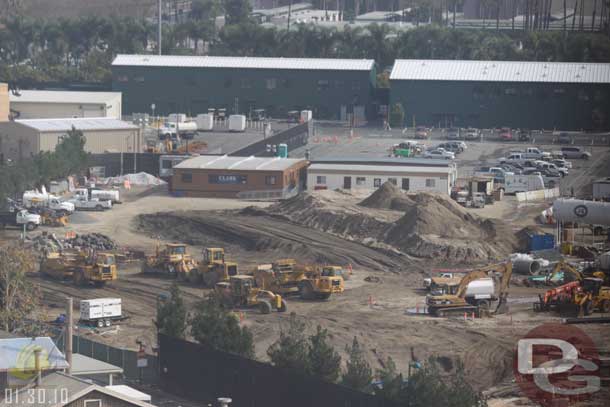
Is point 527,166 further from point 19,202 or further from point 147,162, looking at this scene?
point 19,202

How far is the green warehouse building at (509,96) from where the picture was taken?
6372 centimetres

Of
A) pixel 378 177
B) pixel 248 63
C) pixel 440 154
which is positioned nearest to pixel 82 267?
pixel 378 177

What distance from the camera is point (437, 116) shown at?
6506cm

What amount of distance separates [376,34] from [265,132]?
71.9 feet

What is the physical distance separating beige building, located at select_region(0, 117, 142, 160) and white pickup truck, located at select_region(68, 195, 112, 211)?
26.5 ft

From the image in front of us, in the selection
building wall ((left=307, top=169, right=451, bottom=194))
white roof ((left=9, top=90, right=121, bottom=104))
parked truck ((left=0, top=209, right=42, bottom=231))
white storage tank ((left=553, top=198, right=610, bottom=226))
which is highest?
white roof ((left=9, top=90, right=121, bottom=104))

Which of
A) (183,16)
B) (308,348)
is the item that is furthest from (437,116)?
(183,16)

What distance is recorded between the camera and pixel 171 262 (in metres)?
37.2

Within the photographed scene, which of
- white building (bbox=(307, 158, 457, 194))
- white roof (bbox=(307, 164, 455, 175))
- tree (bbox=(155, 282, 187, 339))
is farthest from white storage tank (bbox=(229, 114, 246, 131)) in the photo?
tree (bbox=(155, 282, 187, 339))

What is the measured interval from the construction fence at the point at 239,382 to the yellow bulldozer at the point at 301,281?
319 inches

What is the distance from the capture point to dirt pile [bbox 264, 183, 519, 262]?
39.8m

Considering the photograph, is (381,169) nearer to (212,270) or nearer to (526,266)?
(526,266)

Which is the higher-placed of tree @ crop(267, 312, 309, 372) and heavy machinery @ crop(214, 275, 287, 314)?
tree @ crop(267, 312, 309, 372)

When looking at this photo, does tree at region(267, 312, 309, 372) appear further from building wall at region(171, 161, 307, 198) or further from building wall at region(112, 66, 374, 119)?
building wall at region(112, 66, 374, 119)
